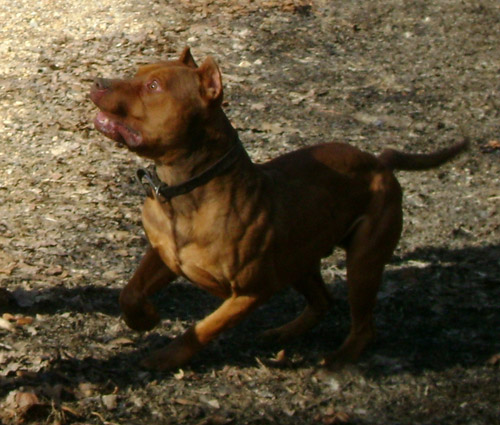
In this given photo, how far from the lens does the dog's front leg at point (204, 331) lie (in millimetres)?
4883

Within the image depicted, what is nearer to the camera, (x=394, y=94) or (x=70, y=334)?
(x=70, y=334)

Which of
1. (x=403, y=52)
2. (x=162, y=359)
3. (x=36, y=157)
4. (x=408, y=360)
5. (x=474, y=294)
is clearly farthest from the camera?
(x=403, y=52)

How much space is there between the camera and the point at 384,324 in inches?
239

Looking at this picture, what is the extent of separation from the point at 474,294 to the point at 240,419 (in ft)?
7.35

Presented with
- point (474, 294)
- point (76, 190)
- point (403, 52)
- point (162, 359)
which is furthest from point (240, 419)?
point (403, 52)

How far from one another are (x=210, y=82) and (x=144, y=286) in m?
1.17

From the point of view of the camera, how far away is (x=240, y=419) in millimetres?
4859

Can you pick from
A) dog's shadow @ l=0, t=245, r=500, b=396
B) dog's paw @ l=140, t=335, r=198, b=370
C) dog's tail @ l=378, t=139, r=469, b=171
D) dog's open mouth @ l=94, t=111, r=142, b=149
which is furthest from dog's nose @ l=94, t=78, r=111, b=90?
dog's tail @ l=378, t=139, r=469, b=171

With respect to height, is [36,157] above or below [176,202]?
below

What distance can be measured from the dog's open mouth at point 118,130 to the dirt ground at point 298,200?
4.17 feet

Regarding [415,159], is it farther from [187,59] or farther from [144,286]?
[144,286]

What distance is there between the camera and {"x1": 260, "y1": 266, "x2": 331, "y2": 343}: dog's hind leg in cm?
567

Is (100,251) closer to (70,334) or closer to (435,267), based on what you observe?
(70,334)

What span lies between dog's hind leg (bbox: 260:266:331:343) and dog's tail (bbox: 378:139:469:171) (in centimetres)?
77
